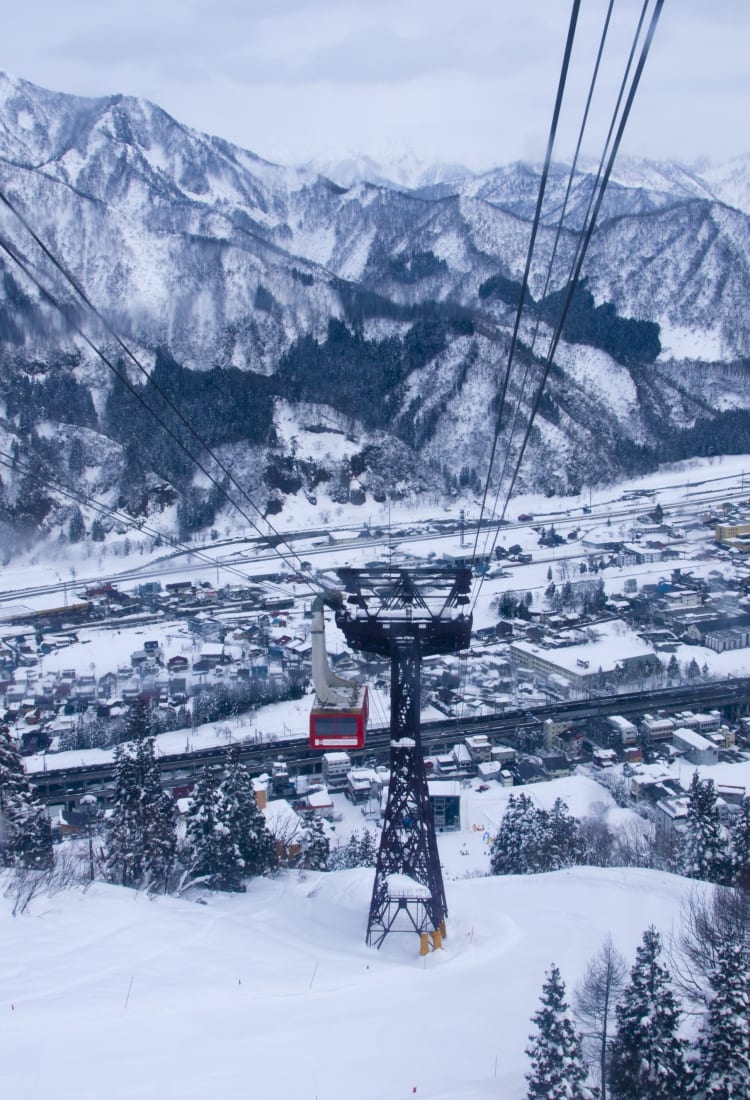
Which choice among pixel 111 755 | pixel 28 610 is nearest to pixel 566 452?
pixel 28 610

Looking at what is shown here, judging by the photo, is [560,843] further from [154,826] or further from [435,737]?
[435,737]

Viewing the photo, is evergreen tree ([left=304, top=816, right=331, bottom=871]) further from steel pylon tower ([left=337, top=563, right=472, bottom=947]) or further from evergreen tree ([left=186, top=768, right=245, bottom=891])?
steel pylon tower ([left=337, top=563, right=472, bottom=947])

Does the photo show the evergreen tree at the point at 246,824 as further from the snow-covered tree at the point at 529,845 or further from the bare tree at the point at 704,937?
the bare tree at the point at 704,937

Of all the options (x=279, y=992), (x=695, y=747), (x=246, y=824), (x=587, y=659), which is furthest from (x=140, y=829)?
(x=587, y=659)

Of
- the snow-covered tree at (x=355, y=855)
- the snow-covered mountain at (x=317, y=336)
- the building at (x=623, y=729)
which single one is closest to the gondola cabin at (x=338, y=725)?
the snow-covered tree at (x=355, y=855)

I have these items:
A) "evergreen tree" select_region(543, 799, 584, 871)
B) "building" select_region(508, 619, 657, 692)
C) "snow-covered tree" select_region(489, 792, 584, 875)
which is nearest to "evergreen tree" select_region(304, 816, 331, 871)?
"snow-covered tree" select_region(489, 792, 584, 875)

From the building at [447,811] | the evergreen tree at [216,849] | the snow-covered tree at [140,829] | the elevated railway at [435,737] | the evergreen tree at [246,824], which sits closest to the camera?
the snow-covered tree at [140,829]

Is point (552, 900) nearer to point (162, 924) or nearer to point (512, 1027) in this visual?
point (512, 1027)
